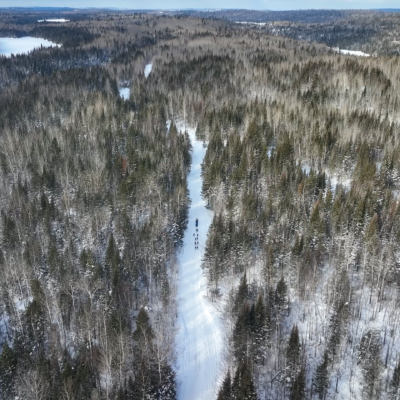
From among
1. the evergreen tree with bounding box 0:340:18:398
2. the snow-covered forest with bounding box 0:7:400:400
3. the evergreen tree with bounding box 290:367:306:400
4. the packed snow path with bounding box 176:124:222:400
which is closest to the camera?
the evergreen tree with bounding box 290:367:306:400

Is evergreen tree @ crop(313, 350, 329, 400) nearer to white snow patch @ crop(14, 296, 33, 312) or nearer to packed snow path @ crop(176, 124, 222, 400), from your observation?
packed snow path @ crop(176, 124, 222, 400)

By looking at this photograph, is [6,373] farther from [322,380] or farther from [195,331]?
[322,380]

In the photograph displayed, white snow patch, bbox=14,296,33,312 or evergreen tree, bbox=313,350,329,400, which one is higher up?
evergreen tree, bbox=313,350,329,400

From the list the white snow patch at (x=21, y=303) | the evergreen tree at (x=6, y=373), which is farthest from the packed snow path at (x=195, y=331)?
the white snow patch at (x=21, y=303)

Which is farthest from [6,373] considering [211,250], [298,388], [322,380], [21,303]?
[322,380]

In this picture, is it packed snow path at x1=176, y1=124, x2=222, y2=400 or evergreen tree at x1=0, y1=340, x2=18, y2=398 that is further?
packed snow path at x1=176, y1=124, x2=222, y2=400

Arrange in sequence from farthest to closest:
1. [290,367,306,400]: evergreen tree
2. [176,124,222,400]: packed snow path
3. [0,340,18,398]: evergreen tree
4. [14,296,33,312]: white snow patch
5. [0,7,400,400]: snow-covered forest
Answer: [14,296,33,312]: white snow patch
[176,124,222,400]: packed snow path
[0,7,400,400]: snow-covered forest
[0,340,18,398]: evergreen tree
[290,367,306,400]: evergreen tree

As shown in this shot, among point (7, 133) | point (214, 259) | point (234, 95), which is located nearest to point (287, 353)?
point (214, 259)

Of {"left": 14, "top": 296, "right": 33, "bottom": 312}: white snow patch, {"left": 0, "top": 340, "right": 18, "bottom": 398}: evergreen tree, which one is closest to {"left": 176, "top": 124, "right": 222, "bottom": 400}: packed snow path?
{"left": 0, "top": 340, "right": 18, "bottom": 398}: evergreen tree
